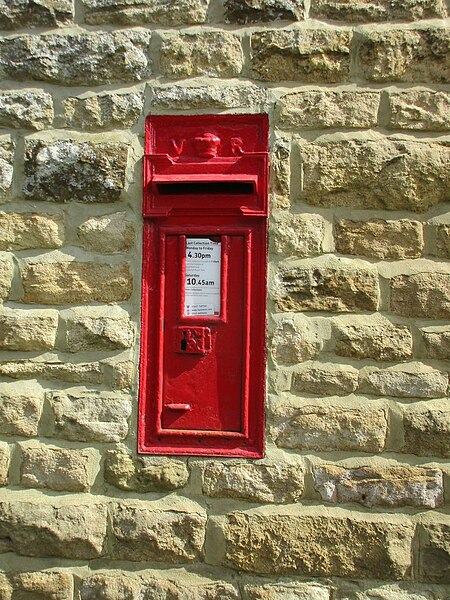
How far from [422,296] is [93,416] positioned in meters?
1.25

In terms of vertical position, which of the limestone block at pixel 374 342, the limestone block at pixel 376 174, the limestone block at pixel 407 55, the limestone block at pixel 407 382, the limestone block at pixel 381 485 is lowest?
the limestone block at pixel 381 485

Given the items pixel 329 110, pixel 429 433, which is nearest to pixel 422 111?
pixel 329 110

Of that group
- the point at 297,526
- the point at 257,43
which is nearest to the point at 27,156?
the point at 257,43

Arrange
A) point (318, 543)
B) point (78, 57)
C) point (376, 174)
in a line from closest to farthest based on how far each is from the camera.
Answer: point (318, 543), point (376, 174), point (78, 57)

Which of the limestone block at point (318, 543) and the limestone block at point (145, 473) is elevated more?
the limestone block at point (145, 473)

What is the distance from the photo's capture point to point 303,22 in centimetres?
222

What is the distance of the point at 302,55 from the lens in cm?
220

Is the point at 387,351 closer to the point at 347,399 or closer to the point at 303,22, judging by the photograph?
the point at 347,399

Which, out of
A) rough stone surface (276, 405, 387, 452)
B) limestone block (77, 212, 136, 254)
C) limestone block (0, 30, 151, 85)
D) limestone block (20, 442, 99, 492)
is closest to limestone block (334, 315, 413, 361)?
rough stone surface (276, 405, 387, 452)

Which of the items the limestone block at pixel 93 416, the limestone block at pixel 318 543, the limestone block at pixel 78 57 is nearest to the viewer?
the limestone block at pixel 318 543

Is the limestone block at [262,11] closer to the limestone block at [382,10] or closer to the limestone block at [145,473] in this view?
the limestone block at [382,10]

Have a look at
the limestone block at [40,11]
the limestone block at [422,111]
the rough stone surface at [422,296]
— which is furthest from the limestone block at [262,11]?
the rough stone surface at [422,296]

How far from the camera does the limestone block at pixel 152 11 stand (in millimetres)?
2242

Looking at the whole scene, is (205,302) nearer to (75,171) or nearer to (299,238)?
(299,238)
